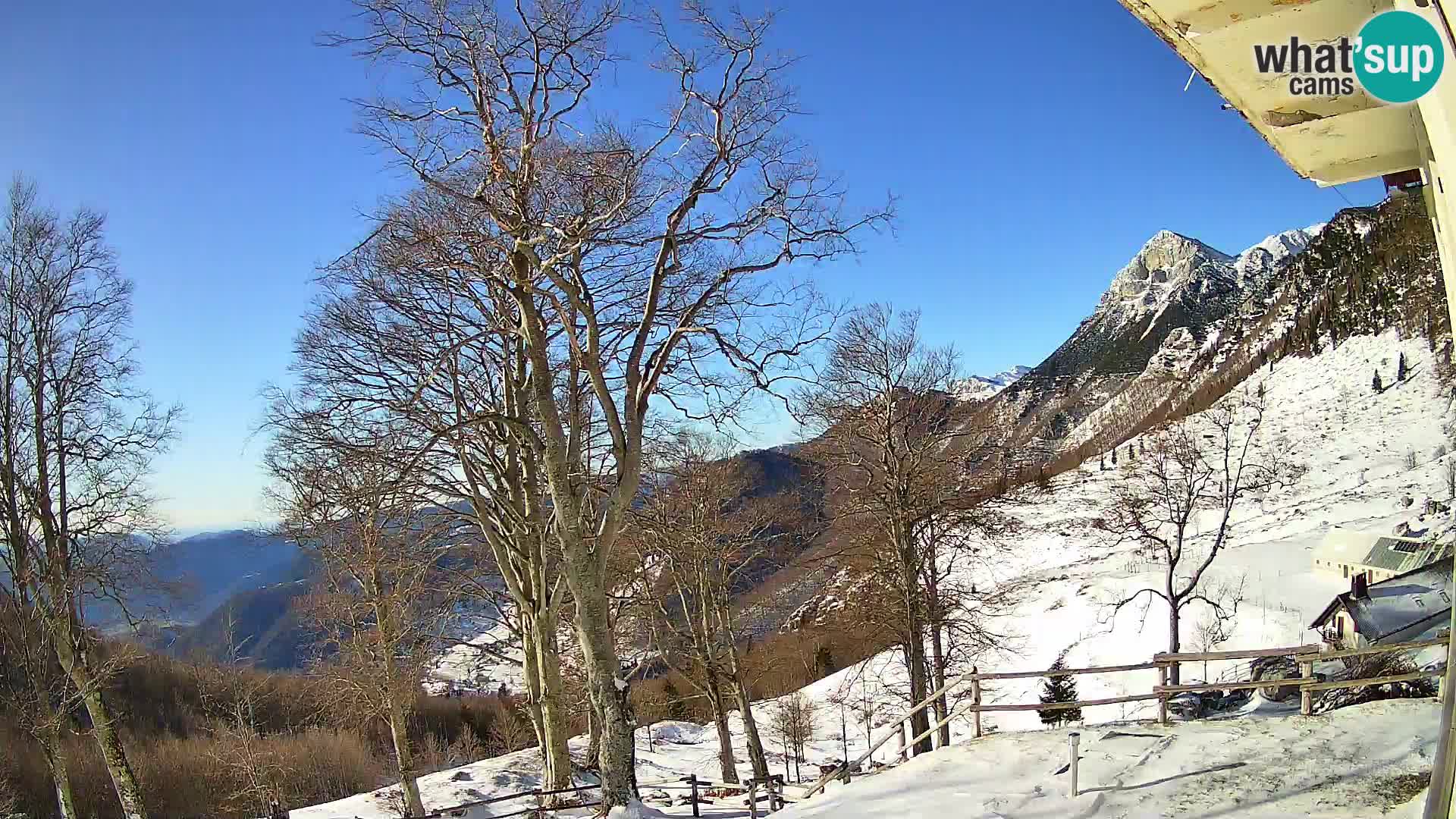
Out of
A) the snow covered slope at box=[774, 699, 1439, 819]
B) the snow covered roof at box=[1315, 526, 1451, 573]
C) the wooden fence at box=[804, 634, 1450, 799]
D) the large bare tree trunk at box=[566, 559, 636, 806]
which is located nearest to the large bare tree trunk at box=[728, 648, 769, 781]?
the wooden fence at box=[804, 634, 1450, 799]

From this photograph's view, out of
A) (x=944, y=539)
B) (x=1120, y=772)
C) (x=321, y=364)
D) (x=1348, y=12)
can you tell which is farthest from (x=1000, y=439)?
(x=1348, y=12)

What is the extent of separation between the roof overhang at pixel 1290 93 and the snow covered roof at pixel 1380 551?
30983mm

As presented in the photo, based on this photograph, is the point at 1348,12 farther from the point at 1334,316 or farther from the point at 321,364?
the point at 1334,316

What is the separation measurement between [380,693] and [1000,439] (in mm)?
14652

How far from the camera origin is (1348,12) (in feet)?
9.46

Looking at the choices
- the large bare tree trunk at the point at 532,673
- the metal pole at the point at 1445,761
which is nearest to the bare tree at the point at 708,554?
the large bare tree trunk at the point at 532,673

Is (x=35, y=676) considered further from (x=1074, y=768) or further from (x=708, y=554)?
(x=1074, y=768)

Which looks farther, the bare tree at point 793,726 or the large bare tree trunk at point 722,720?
the bare tree at point 793,726

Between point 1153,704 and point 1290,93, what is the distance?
89.6 feet

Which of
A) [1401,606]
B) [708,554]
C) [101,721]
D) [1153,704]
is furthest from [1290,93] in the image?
[1153,704]

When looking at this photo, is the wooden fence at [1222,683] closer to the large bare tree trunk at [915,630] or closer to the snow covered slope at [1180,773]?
the snow covered slope at [1180,773]

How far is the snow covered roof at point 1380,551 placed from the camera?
28.6m

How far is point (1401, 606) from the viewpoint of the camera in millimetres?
22297

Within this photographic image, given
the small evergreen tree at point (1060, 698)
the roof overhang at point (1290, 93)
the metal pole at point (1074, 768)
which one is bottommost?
the small evergreen tree at point (1060, 698)
